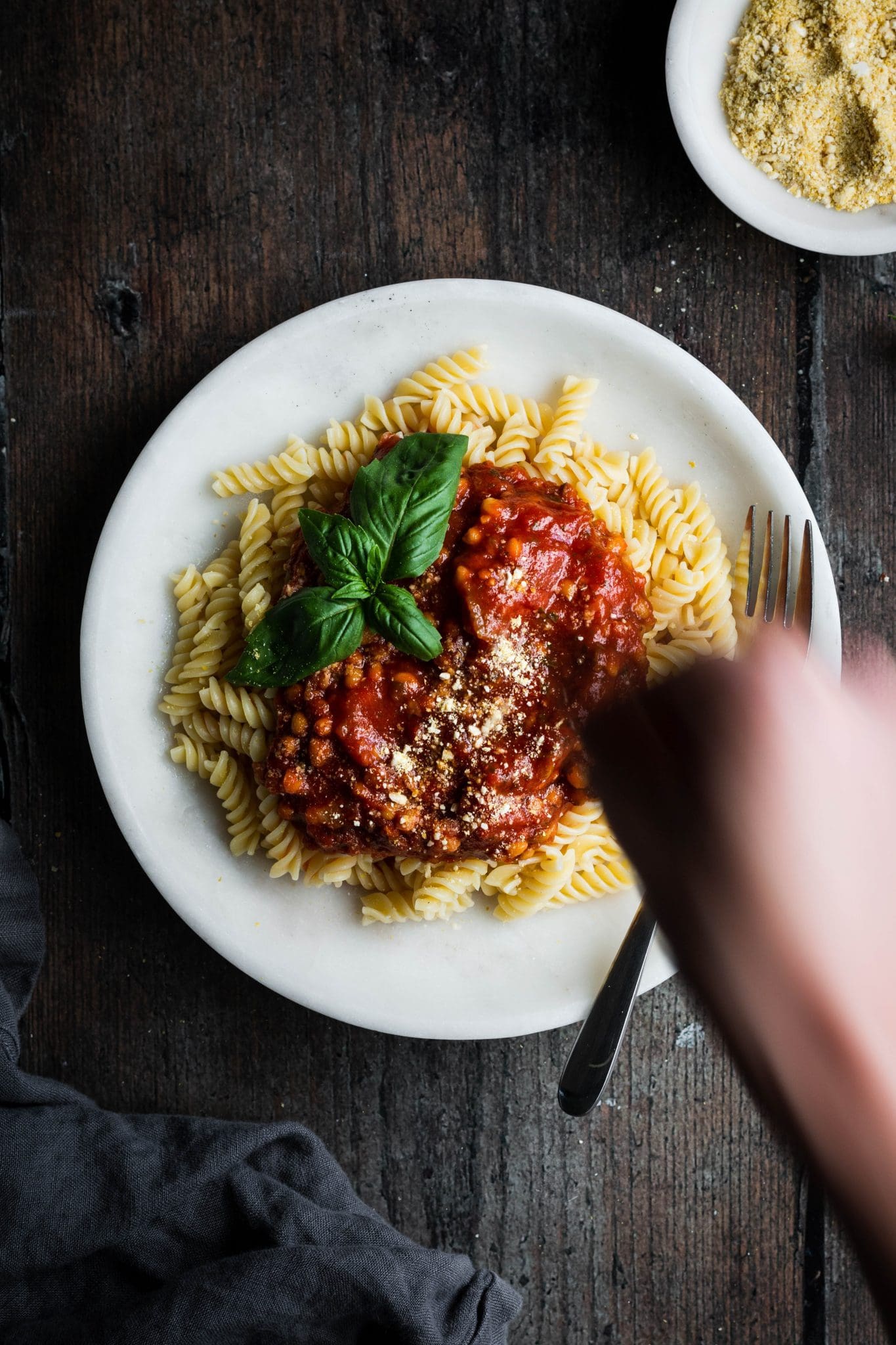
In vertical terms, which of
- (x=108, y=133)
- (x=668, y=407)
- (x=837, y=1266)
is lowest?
(x=837, y=1266)

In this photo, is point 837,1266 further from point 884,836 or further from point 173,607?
point 173,607

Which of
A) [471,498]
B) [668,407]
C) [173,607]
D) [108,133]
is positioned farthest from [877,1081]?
[108,133]

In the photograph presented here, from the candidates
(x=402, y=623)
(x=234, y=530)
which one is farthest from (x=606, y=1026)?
(x=234, y=530)

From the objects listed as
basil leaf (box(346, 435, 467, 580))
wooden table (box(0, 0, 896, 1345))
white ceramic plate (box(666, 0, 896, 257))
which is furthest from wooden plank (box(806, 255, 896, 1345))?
basil leaf (box(346, 435, 467, 580))

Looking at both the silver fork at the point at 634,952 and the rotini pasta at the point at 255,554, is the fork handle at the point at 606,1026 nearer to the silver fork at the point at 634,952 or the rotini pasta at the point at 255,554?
the silver fork at the point at 634,952

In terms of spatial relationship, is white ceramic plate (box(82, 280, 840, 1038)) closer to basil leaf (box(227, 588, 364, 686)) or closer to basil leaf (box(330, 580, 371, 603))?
basil leaf (box(227, 588, 364, 686))

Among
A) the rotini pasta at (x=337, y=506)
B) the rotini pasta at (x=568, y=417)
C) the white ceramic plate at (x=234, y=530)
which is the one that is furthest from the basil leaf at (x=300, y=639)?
the rotini pasta at (x=568, y=417)

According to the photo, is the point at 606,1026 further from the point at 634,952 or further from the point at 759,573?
the point at 759,573
